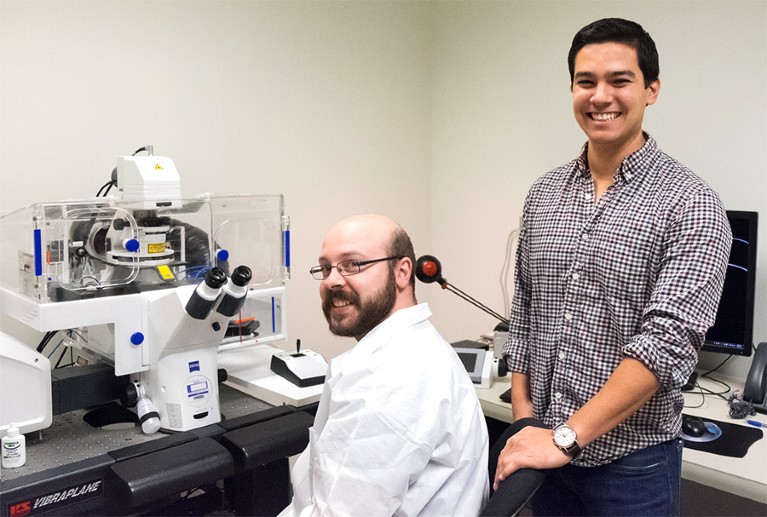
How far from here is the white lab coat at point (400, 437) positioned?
1.26 meters

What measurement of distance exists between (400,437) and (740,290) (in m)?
1.47

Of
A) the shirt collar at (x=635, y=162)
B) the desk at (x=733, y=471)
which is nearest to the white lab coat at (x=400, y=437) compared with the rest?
the shirt collar at (x=635, y=162)

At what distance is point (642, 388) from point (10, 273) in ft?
5.43

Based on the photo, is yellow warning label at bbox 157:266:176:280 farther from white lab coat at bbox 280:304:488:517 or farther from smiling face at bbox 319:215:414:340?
white lab coat at bbox 280:304:488:517

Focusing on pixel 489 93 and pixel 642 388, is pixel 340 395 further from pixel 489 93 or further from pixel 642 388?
pixel 489 93

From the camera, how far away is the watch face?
140cm

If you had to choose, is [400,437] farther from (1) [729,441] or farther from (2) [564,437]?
(1) [729,441]

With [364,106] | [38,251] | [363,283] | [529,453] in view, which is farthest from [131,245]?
[364,106]

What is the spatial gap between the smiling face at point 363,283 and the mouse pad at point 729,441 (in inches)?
Answer: 36.6

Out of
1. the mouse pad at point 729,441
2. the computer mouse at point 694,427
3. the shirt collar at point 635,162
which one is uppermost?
the shirt collar at point 635,162

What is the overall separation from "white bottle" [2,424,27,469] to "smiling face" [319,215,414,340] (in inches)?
30.6

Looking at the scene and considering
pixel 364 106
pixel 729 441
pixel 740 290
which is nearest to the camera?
pixel 729 441

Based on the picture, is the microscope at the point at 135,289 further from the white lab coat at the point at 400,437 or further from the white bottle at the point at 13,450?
the white lab coat at the point at 400,437

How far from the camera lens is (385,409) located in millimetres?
1287
